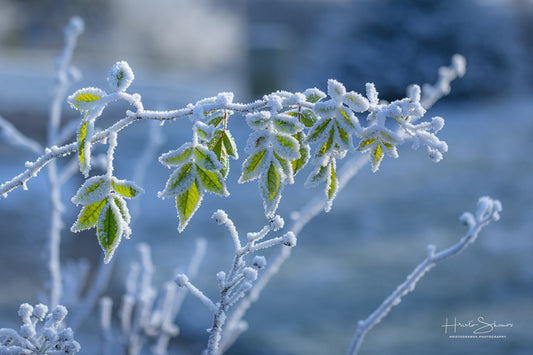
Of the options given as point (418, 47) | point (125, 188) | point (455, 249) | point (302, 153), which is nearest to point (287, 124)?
point (302, 153)

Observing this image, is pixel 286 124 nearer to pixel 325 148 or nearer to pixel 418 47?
pixel 325 148

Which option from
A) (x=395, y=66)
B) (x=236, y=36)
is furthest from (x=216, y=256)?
(x=236, y=36)

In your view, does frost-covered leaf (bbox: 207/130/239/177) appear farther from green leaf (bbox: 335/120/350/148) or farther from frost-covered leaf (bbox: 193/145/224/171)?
green leaf (bbox: 335/120/350/148)

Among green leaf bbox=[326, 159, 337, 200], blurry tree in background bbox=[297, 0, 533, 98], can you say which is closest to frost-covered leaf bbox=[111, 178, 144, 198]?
green leaf bbox=[326, 159, 337, 200]

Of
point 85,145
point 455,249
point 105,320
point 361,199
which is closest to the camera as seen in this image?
point 85,145

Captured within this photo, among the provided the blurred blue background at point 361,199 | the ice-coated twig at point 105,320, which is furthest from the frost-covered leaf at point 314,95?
the blurred blue background at point 361,199

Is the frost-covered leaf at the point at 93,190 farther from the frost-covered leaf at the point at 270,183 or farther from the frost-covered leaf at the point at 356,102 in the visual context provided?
the frost-covered leaf at the point at 356,102
